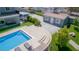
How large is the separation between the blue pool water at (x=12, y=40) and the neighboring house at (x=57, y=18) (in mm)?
794

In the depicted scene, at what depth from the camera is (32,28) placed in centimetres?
434

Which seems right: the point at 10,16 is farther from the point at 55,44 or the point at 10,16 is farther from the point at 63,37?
the point at 63,37

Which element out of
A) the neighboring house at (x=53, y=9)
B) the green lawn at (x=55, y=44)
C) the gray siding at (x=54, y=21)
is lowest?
the green lawn at (x=55, y=44)

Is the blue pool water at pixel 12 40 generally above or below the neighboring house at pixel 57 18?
below

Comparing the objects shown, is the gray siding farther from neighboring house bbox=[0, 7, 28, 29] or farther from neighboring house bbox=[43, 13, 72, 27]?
neighboring house bbox=[0, 7, 28, 29]

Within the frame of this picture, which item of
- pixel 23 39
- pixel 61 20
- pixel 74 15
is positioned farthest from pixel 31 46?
pixel 74 15

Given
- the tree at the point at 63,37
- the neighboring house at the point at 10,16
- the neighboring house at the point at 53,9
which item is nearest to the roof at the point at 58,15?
the neighboring house at the point at 53,9

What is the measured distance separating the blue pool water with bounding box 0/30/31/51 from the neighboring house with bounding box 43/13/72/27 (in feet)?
2.61

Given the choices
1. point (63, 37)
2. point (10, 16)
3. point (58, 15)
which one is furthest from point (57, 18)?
point (10, 16)

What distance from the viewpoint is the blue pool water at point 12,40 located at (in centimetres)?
419

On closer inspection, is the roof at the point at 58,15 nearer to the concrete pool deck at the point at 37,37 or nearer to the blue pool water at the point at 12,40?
the concrete pool deck at the point at 37,37

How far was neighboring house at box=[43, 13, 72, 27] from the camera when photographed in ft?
14.0

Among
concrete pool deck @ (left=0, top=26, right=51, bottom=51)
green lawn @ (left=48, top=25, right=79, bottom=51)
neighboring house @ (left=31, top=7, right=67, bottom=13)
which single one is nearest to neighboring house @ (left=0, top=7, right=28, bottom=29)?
concrete pool deck @ (left=0, top=26, right=51, bottom=51)

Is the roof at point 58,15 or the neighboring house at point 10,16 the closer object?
the neighboring house at point 10,16
